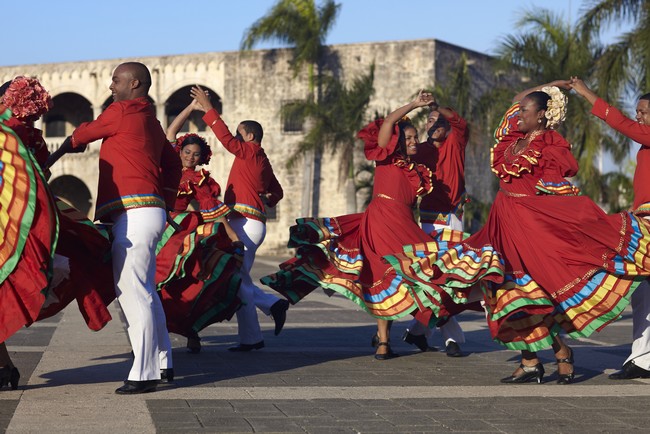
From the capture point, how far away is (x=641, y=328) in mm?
8055

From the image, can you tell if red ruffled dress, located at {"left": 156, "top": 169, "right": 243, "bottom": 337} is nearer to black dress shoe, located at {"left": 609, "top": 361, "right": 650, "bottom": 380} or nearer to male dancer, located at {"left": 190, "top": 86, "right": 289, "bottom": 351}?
male dancer, located at {"left": 190, "top": 86, "right": 289, "bottom": 351}

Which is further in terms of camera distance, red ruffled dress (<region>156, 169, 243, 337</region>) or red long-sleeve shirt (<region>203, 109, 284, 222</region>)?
red long-sleeve shirt (<region>203, 109, 284, 222</region>)

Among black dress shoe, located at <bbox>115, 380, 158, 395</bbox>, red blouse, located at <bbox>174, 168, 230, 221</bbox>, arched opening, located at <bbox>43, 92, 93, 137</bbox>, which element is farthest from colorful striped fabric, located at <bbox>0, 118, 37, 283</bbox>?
arched opening, located at <bbox>43, 92, 93, 137</bbox>

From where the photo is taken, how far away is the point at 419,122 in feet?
105

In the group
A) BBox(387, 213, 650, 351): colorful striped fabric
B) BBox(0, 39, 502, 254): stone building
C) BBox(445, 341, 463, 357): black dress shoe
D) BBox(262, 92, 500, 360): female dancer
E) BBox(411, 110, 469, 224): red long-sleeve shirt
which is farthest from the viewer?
BBox(0, 39, 502, 254): stone building

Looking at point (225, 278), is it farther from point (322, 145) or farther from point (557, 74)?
point (322, 145)

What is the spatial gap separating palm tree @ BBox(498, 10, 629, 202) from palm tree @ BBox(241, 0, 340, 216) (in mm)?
9451

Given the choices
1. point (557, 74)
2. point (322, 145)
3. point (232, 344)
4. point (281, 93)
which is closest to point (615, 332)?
point (232, 344)

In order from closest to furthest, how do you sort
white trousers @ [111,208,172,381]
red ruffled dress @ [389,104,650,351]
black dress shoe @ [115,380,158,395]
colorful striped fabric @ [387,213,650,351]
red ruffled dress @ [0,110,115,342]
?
1. red ruffled dress @ [0,110,115,342]
2. black dress shoe @ [115,380,158,395]
3. white trousers @ [111,208,172,381]
4. colorful striped fabric @ [387,213,650,351]
5. red ruffled dress @ [389,104,650,351]

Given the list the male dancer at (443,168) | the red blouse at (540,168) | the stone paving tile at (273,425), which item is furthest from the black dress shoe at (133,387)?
the male dancer at (443,168)

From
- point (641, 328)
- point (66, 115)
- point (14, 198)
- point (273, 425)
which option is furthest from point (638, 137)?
point (66, 115)

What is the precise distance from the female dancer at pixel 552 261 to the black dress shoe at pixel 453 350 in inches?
58.2

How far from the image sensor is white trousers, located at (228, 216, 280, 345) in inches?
372

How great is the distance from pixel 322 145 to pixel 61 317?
2224 centimetres
